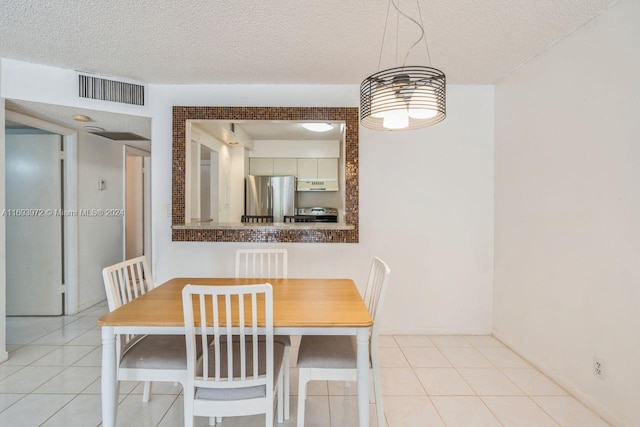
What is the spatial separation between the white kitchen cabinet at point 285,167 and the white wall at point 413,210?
97.4 inches

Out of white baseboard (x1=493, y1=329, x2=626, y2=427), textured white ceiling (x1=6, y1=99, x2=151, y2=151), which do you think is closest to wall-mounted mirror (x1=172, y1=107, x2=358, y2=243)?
textured white ceiling (x1=6, y1=99, x2=151, y2=151)

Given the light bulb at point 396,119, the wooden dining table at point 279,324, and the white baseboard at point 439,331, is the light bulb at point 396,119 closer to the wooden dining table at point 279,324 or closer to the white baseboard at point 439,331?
the wooden dining table at point 279,324

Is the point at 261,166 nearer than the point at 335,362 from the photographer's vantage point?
No

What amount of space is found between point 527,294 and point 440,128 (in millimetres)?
1605

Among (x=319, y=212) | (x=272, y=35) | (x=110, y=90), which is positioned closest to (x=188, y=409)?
(x=272, y=35)

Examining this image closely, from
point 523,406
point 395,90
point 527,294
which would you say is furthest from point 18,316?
point 527,294

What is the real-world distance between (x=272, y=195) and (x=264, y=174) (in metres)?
0.44

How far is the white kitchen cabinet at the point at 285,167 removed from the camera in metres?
5.55

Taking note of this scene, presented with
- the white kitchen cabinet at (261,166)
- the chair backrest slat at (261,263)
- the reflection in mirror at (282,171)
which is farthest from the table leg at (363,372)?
the white kitchen cabinet at (261,166)

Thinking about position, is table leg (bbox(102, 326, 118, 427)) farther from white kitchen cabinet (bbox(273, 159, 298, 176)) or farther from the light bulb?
white kitchen cabinet (bbox(273, 159, 298, 176))

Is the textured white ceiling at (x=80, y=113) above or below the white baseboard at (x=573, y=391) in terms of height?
above

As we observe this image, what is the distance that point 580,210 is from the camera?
2.06m

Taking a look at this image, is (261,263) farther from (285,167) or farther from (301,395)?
(285,167)

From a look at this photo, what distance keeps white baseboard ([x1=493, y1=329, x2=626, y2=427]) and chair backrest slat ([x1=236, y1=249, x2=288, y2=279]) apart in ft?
6.56
